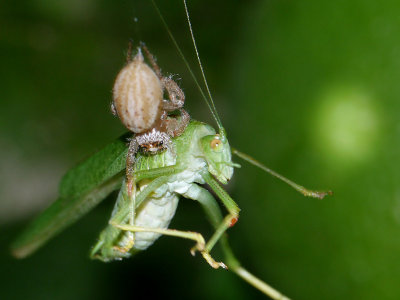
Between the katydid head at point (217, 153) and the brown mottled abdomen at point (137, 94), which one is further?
the katydid head at point (217, 153)

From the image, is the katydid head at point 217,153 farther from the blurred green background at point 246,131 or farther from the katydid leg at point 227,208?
the blurred green background at point 246,131

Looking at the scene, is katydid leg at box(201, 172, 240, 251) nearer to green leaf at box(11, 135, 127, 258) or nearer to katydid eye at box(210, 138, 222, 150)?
katydid eye at box(210, 138, 222, 150)

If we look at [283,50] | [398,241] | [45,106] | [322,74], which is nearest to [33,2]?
[45,106]

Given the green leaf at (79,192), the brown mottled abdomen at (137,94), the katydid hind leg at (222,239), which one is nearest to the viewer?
the brown mottled abdomen at (137,94)

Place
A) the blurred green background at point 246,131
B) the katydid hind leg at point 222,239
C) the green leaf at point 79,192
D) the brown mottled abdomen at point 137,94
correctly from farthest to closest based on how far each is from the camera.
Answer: the katydid hind leg at point 222,239 < the green leaf at point 79,192 < the blurred green background at point 246,131 < the brown mottled abdomen at point 137,94

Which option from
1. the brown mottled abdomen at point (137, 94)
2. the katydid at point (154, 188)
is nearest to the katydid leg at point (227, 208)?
the katydid at point (154, 188)

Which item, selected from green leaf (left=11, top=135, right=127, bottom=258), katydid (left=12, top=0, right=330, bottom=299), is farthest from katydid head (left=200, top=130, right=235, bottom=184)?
green leaf (left=11, top=135, right=127, bottom=258)
